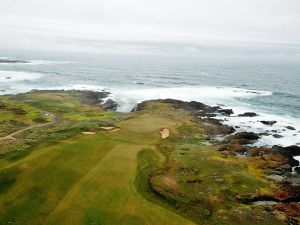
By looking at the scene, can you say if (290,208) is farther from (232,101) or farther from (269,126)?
(232,101)

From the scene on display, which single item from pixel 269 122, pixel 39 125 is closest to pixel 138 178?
pixel 39 125

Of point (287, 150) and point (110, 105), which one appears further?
point (110, 105)

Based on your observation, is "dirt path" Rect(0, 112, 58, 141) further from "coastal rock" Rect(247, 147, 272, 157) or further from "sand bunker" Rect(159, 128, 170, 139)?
"coastal rock" Rect(247, 147, 272, 157)

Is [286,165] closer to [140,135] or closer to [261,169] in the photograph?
[261,169]

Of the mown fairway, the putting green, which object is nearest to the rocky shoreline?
the putting green

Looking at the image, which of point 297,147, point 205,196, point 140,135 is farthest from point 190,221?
point 297,147
